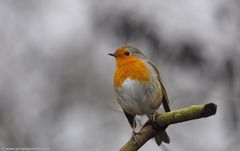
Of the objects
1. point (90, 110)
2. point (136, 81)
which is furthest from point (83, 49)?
point (136, 81)

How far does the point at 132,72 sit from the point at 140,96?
10.8 inches

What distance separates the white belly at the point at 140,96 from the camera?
4.64 m

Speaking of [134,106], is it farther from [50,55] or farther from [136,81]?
[50,55]

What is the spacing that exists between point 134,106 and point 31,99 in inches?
78.2

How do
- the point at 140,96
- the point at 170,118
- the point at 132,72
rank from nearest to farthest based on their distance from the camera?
the point at 170,118 → the point at 140,96 → the point at 132,72

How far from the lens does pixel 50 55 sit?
7.33m

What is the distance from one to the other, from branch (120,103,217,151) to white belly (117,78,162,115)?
1158 mm

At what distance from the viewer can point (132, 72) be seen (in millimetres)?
4742

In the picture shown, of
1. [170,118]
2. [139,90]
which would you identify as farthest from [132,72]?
[170,118]

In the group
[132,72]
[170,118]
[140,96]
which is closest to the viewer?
[170,118]

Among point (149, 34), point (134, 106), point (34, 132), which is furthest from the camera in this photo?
point (149, 34)

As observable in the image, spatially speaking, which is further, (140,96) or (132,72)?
(132,72)

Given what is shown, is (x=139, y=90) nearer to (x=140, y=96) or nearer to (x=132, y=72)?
(x=140, y=96)

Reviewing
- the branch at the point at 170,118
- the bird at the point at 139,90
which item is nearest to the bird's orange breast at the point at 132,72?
the bird at the point at 139,90
